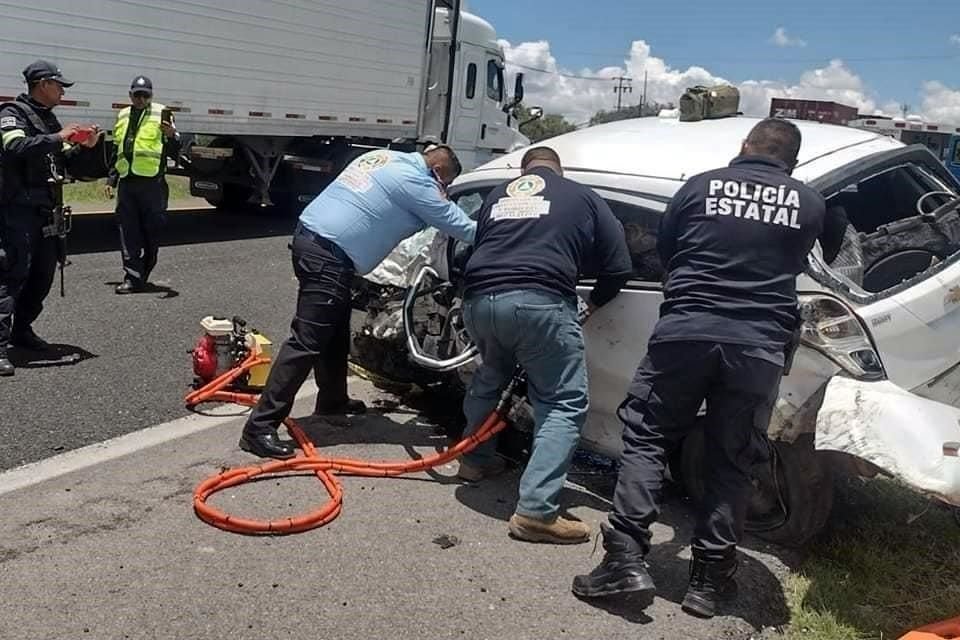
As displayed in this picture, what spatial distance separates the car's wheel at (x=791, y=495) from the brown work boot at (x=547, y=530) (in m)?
0.66

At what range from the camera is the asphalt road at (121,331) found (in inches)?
195

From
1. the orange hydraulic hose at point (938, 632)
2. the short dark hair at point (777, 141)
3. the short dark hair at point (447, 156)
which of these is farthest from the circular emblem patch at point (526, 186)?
the orange hydraulic hose at point (938, 632)

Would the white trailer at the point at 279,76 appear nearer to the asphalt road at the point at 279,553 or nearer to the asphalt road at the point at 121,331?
the asphalt road at the point at 121,331

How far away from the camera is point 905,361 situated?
3.69 m

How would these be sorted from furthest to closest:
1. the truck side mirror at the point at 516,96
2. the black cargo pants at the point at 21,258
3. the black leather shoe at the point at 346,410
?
the truck side mirror at the point at 516,96 → the black cargo pants at the point at 21,258 → the black leather shoe at the point at 346,410

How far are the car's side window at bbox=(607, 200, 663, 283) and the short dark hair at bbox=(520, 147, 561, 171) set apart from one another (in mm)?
330

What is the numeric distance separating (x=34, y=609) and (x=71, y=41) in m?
8.14

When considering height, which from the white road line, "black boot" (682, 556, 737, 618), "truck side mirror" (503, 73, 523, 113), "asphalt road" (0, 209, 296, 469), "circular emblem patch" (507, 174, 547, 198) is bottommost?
the white road line

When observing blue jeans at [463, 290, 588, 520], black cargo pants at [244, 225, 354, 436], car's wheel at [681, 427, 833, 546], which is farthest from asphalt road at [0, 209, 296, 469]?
car's wheel at [681, 427, 833, 546]

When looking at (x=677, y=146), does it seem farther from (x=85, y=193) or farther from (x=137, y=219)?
(x=85, y=193)

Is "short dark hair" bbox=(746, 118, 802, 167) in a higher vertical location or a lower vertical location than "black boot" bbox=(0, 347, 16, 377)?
higher

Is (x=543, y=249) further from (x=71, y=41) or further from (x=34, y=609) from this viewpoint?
(x=71, y=41)

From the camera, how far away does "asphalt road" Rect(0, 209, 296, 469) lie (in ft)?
16.3

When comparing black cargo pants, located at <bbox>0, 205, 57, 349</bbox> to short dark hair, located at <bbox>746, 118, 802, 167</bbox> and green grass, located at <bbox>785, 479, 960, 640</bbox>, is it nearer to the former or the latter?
short dark hair, located at <bbox>746, 118, 802, 167</bbox>
